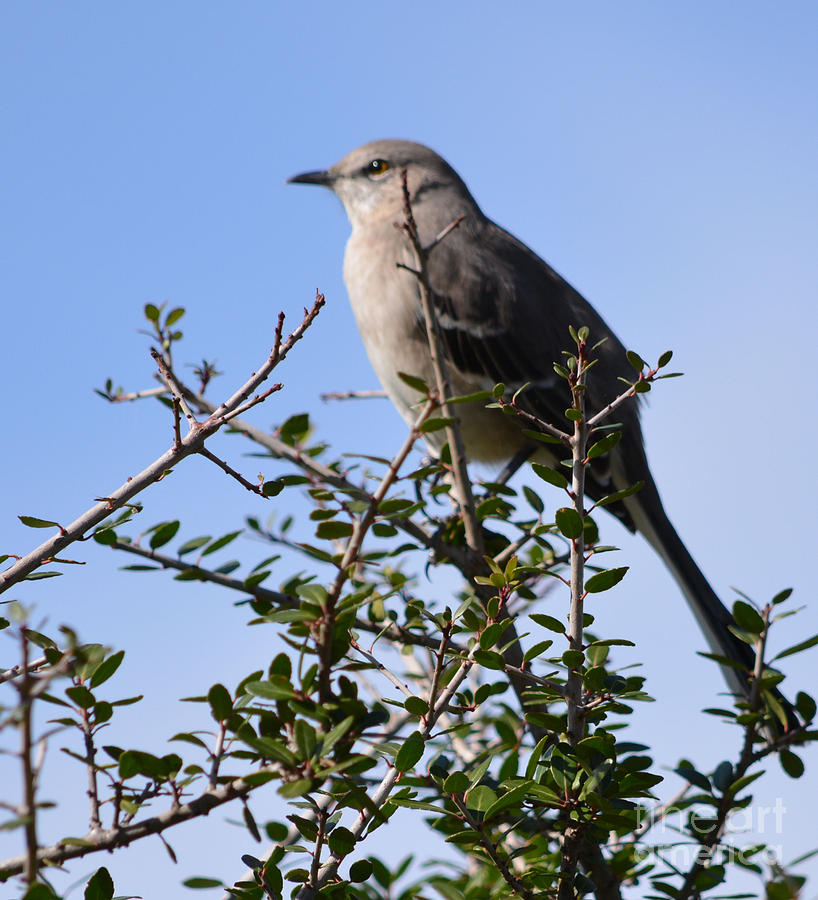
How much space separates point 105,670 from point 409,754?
603 mm

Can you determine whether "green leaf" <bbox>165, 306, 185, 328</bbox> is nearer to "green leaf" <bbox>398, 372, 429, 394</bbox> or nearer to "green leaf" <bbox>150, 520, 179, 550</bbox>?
"green leaf" <bbox>150, 520, 179, 550</bbox>

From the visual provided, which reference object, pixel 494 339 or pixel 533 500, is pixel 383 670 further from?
pixel 494 339

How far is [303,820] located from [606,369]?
3982 mm

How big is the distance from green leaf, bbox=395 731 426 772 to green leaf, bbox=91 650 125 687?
57cm

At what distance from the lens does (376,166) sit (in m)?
6.12

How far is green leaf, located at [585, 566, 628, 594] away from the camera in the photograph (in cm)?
185

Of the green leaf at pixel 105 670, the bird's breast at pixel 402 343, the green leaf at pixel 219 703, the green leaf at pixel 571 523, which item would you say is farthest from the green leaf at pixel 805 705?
the bird's breast at pixel 402 343

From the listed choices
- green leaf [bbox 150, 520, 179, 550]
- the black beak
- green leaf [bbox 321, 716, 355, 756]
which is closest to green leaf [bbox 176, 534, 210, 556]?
green leaf [bbox 150, 520, 179, 550]

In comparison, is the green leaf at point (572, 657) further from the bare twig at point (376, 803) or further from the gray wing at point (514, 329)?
the gray wing at point (514, 329)

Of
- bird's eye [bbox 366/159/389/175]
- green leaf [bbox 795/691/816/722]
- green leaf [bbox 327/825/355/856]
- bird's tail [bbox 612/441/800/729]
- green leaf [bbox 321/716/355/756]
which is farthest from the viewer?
bird's eye [bbox 366/159/389/175]

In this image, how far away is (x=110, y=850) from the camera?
148cm

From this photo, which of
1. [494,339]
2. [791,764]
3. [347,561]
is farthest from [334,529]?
[494,339]

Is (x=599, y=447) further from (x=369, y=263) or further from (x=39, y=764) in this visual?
(x=369, y=263)

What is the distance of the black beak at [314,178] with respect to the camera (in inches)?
247
